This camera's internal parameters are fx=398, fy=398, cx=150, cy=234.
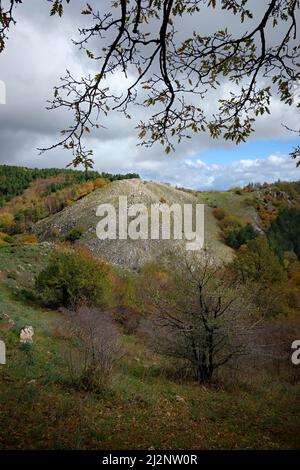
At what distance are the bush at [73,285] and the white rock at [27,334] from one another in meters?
8.23

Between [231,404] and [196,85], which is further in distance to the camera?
[231,404]

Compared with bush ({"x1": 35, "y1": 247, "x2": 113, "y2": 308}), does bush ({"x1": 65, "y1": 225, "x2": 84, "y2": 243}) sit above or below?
above

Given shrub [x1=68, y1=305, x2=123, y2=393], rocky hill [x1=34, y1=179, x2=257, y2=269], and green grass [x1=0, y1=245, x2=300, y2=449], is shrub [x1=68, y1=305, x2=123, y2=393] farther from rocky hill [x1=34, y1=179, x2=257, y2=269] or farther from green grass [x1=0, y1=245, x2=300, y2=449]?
rocky hill [x1=34, y1=179, x2=257, y2=269]

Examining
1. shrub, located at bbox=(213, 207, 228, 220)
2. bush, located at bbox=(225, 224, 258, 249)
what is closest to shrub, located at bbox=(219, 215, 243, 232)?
→ shrub, located at bbox=(213, 207, 228, 220)

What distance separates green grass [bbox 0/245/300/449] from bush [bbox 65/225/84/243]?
1573 inches

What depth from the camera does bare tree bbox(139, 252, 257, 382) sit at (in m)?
13.9

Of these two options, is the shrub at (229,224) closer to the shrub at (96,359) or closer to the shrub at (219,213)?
the shrub at (219,213)

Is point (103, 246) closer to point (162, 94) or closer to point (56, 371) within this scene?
point (56, 371)

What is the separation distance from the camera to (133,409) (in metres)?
9.74

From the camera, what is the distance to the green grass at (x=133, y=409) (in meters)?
6.89

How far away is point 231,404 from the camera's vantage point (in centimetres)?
1191
